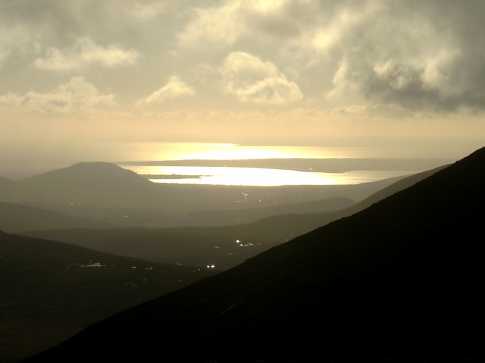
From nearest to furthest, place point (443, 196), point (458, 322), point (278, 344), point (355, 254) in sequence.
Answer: point (458, 322) → point (278, 344) → point (355, 254) → point (443, 196)

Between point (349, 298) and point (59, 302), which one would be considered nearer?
point (349, 298)

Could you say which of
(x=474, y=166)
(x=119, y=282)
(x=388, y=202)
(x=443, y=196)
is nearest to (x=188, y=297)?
(x=388, y=202)

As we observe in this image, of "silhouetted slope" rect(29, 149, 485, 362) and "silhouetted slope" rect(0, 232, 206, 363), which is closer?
"silhouetted slope" rect(29, 149, 485, 362)

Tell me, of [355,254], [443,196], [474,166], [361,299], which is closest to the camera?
[361,299]

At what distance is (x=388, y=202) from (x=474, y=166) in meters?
18.9

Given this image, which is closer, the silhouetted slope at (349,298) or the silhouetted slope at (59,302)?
the silhouetted slope at (349,298)

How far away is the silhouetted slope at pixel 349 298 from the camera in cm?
6188

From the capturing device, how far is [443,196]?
329 feet

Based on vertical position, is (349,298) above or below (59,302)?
above

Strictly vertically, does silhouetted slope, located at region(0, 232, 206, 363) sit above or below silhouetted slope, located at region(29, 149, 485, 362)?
below

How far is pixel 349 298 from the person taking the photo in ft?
248

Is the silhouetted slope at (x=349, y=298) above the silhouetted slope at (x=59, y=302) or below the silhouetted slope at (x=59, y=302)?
above

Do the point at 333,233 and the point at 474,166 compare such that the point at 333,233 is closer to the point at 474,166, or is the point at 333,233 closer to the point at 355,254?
the point at 355,254

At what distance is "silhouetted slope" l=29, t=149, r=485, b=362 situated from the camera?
61875 mm
